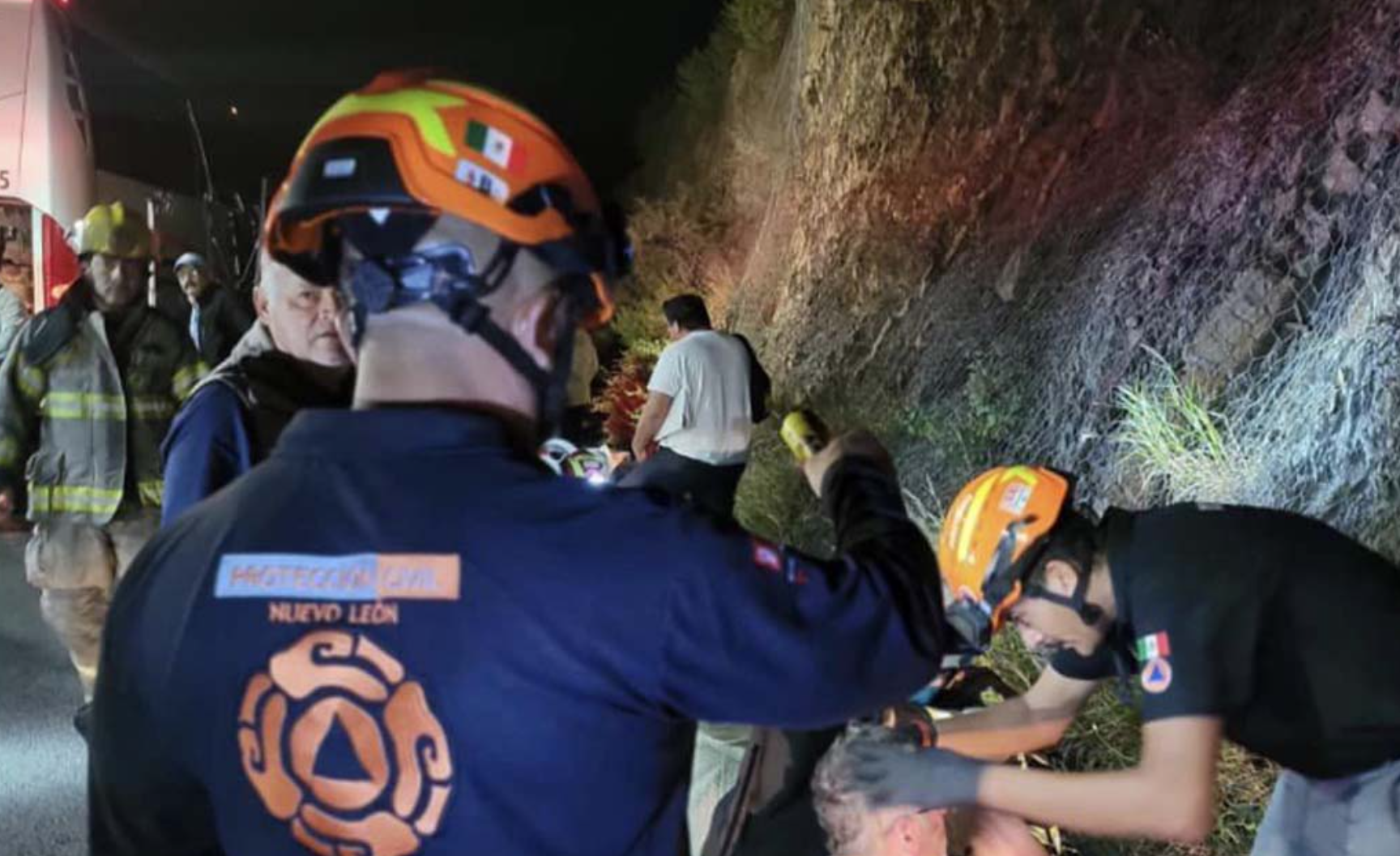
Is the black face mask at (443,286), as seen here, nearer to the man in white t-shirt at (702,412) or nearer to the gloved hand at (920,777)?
the gloved hand at (920,777)

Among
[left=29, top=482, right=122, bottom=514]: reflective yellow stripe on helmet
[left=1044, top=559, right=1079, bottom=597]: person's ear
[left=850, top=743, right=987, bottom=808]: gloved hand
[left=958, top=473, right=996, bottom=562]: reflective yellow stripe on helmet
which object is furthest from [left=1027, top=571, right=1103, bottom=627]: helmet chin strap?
[left=29, top=482, right=122, bottom=514]: reflective yellow stripe on helmet

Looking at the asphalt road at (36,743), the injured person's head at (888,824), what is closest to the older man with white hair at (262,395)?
the injured person's head at (888,824)

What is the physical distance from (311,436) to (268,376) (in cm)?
176

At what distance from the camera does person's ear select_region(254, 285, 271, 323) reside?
124 inches

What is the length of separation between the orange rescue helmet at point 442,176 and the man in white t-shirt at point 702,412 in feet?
17.1

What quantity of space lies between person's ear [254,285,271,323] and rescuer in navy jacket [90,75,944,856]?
71.1 inches

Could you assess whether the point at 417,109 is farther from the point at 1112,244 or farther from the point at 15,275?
the point at 15,275

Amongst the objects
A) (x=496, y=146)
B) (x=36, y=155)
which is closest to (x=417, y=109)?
(x=496, y=146)

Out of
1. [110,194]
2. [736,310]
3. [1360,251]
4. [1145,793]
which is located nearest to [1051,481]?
[1145,793]

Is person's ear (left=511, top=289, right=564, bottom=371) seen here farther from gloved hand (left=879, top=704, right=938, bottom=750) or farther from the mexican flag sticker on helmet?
gloved hand (left=879, top=704, right=938, bottom=750)

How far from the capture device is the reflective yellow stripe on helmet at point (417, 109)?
135 centimetres

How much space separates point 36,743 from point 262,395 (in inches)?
136

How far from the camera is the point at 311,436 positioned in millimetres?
1360

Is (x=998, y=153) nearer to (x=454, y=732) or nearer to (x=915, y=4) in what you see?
(x=915, y=4)
